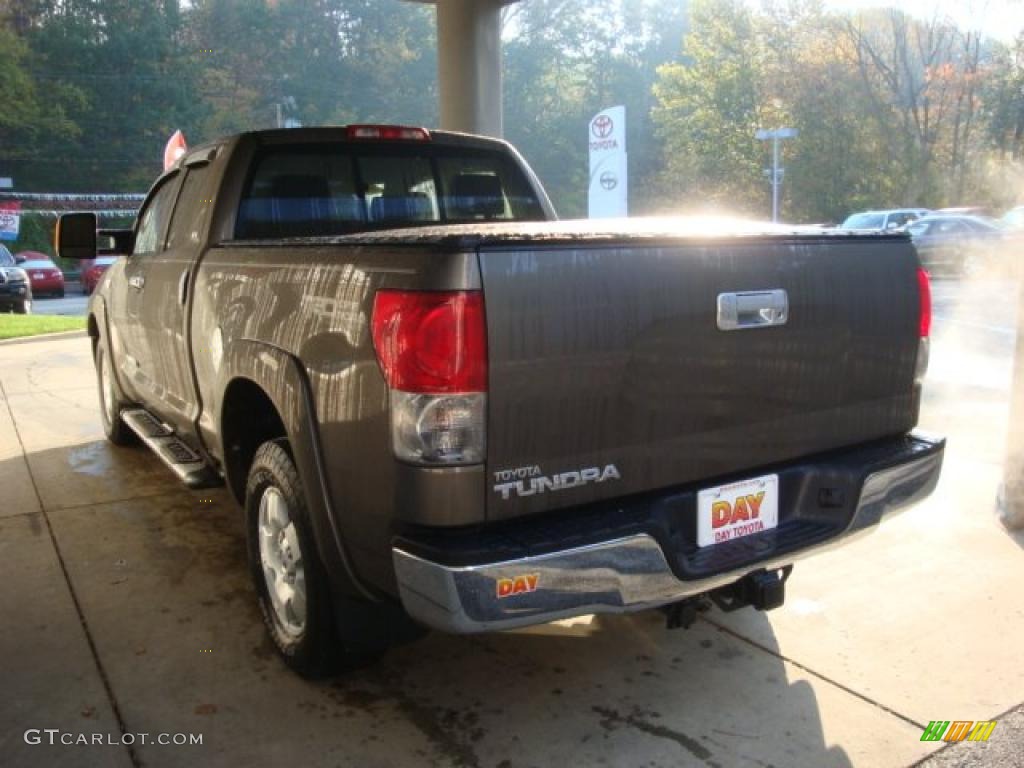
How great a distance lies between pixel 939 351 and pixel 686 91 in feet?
134

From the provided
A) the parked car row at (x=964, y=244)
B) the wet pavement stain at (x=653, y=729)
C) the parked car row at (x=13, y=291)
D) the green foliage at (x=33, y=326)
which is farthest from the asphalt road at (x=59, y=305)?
the wet pavement stain at (x=653, y=729)

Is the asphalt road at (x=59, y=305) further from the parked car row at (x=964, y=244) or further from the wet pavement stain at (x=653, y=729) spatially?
the wet pavement stain at (x=653, y=729)

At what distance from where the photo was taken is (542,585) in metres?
2.31

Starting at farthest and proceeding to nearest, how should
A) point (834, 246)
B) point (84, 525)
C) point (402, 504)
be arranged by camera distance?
point (84, 525) < point (834, 246) < point (402, 504)

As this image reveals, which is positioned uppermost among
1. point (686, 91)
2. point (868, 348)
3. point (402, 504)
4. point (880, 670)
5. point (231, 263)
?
point (686, 91)

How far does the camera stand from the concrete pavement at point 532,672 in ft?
9.16

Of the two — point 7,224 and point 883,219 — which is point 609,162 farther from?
point 7,224

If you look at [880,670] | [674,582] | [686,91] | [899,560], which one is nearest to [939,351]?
[899,560]

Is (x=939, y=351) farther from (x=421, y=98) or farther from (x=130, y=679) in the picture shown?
(x=421, y=98)

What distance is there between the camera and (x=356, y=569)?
2.65 m

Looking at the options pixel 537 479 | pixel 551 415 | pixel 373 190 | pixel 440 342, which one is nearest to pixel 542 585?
pixel 537 479

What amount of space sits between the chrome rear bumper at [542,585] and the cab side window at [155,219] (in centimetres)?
312

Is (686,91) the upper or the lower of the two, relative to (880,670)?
upper

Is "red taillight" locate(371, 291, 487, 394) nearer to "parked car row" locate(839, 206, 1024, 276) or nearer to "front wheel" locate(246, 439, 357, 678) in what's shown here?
"front wheel" locate(246, 439, 357, 678)
